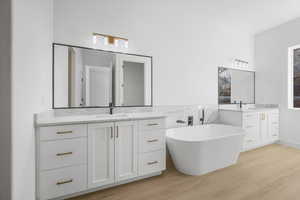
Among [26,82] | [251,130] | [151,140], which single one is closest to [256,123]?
[251,130]

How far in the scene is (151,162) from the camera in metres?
2.27

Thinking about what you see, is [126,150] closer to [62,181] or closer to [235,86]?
[62,181]

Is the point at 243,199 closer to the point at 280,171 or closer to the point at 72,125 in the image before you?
the point at 280,171

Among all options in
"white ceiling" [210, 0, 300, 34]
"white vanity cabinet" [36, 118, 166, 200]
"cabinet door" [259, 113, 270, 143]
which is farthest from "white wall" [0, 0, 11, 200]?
"cabinet door" [259, 113, 270, 143]

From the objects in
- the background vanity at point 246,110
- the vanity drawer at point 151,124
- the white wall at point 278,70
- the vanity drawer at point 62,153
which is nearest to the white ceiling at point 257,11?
the white wall at point 278,70

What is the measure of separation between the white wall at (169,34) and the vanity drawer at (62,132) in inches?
47.5

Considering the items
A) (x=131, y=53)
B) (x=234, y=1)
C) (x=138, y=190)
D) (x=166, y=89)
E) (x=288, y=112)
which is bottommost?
(x=138, y=190)

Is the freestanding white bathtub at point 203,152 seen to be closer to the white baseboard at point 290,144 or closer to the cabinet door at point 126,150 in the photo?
the cabinet door at point 126,150

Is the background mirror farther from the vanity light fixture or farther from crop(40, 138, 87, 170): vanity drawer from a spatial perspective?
crop(40, 138, 87, 170): vanity drawer

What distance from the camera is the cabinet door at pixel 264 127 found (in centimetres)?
370

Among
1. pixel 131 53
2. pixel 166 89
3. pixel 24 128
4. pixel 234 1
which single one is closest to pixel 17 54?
pixel 24 128

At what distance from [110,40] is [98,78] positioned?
613mm

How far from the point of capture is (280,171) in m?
2.55

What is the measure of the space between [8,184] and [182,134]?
2482mm
